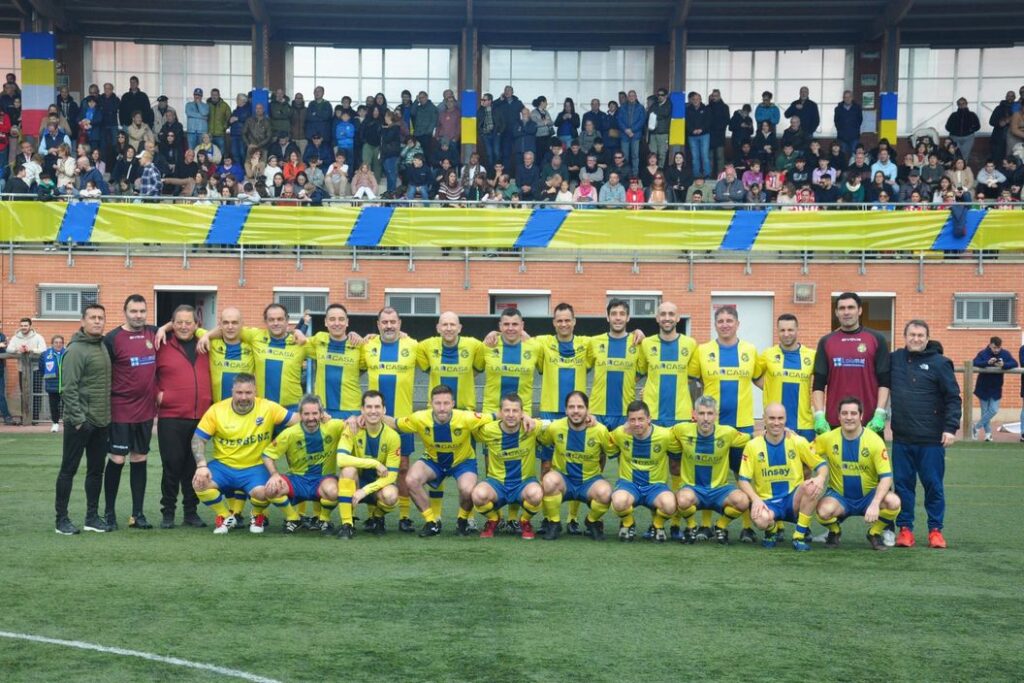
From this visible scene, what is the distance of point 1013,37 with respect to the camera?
29047 mm

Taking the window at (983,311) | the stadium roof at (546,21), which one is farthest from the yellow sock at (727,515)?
the stadium roof at (546,21)

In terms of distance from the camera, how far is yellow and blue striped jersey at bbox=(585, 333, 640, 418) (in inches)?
438

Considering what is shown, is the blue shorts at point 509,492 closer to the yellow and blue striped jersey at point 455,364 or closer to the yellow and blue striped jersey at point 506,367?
the yellow and blue striped jersey at point 506,367

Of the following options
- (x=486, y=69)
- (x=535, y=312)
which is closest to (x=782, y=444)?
(x=535, y=312)

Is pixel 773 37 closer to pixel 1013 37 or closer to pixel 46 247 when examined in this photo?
pixel 1013 37

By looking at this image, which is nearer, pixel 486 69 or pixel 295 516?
Answer: pixel 295 516

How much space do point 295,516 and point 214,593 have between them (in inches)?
99.1

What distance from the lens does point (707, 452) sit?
396 inches

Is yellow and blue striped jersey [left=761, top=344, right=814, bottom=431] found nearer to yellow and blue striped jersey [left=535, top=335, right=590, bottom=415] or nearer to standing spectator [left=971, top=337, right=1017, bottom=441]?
yellow and blue striped jersey [left=535, top=335, right=590, bottom=415]

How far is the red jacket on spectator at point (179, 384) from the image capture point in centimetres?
1057

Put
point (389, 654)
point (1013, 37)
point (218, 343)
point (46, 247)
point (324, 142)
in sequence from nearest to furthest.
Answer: point (389, 654) → point (218, 343) → point (46, 247) → point (324, 142) → point (1013, 37)

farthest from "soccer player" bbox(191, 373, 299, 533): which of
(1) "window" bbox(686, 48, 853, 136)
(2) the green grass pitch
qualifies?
(1) "window" bbox(686, 48, 853, 136)

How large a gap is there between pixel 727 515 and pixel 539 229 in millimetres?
13951

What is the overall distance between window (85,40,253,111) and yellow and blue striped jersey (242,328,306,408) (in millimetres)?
19718
